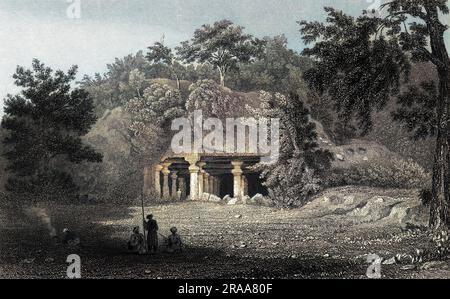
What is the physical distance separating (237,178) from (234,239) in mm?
1325

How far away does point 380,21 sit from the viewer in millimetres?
13195

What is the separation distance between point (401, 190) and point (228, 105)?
13.6ft

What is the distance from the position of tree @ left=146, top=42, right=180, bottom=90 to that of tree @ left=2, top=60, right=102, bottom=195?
1.67 m

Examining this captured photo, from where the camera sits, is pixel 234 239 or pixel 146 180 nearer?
pixel 234 239

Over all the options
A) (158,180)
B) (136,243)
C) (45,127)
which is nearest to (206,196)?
(158,180)

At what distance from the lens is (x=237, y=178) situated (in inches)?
550

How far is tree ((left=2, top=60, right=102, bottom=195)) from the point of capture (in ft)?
46.8

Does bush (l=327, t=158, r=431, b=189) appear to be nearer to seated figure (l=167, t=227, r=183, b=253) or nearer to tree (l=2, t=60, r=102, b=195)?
seated figure (l=167, t=227, r=183, b=253)

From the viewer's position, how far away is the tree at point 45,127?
46.8 ft

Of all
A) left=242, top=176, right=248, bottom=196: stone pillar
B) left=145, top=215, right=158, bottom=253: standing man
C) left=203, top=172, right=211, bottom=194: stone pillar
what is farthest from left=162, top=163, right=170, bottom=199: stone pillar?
left=242, top=176, right=248, bottom=196: stone pillar

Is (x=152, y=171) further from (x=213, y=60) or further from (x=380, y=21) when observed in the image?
(x=380, y=21)

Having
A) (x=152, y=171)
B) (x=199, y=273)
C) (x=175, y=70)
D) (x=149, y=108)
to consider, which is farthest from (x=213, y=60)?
(x=199, y=273)

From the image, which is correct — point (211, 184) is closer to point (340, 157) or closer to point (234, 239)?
point (234, 239)

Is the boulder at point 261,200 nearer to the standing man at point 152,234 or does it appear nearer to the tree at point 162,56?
the standing man at point 152,234
